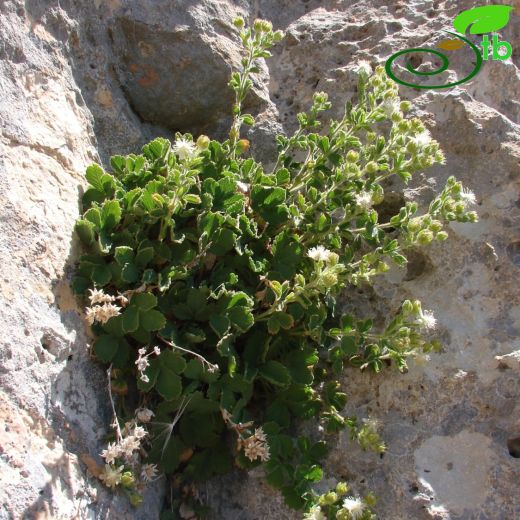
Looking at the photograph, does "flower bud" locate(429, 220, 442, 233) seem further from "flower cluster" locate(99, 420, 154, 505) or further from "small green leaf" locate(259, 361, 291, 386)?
"flower cluster" locate(99, 420, 154, 505)

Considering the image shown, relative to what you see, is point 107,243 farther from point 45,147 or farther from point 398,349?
point 398,349

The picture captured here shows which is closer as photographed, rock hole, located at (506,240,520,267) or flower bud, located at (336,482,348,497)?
flower bud, located at (336,482,348,497)

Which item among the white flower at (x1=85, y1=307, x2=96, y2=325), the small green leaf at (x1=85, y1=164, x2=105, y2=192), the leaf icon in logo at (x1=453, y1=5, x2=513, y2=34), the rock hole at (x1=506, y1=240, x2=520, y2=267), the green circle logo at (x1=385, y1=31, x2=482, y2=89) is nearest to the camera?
the white flower at (x1=85, y1=307, x2=96, y2=325)

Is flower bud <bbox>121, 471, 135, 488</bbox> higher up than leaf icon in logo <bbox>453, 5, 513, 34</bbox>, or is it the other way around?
leaf icon in logo <bbox>453, 5, 513, 34</bbox>

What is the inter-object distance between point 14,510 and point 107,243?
1.03 meters

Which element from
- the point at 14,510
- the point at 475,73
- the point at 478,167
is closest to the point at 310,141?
the point at 478,167

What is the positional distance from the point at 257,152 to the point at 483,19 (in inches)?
54.1

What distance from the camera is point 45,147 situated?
2.76 meters

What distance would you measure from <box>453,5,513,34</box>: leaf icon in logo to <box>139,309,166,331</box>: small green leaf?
86.0 inches

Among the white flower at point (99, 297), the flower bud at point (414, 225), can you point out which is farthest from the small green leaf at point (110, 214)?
the flower bud at point (414, 225)

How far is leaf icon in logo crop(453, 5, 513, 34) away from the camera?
352 cm

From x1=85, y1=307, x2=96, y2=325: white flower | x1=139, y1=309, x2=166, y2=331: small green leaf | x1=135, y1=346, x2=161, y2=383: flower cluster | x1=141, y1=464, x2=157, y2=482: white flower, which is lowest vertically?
x1=141, y1=464, x2=157, y2=482: white flower

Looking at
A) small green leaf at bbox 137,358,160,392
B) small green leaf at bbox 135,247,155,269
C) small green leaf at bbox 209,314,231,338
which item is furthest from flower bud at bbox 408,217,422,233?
small green leaf at bbox 137,358,160,392

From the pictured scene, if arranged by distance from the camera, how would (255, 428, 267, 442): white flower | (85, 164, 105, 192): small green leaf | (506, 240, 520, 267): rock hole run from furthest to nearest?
(506, 240, 520, 267): rock hole → (85, 164, 105, 192): small green leaf → (255, 428, 267, 442): white flower
